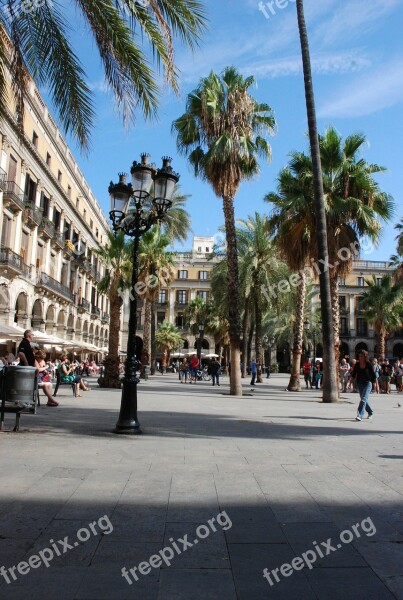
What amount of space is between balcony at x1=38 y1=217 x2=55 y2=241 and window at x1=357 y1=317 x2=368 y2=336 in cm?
4821

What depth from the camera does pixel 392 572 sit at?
2.95 m

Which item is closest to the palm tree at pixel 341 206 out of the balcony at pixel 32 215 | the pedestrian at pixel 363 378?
the pedestrian at pixel 363 378

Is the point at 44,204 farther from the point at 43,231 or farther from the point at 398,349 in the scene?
the point at 398,349

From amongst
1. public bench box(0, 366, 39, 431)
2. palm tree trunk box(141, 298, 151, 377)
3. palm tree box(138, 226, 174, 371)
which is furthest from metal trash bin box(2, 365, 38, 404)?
palm tree trunk box(141, 298, 151, 377)

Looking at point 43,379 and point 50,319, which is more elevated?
point 50,319

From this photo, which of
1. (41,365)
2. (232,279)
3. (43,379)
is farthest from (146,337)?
(41,365)

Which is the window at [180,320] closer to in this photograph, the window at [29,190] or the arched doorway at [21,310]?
the arched doorway at [21,310]

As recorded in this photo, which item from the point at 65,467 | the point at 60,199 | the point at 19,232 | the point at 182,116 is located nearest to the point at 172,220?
the point at 60,199

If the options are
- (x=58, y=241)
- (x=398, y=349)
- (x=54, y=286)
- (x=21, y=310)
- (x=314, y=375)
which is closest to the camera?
(x=314, y=375)

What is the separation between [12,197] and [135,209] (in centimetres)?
2058

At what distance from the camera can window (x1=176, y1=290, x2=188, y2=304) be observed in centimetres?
7075

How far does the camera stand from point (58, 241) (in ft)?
118

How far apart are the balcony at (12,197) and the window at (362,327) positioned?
174 ft

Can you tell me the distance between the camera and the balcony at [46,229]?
106 ft
